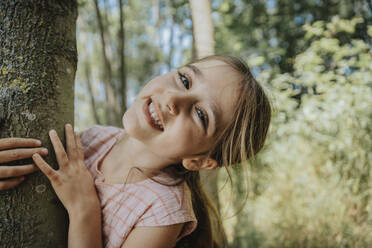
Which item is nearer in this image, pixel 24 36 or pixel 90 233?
pixel 24 36

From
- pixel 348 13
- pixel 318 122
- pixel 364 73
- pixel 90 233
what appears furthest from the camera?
pixel 348 13

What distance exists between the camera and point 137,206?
4.39 ft

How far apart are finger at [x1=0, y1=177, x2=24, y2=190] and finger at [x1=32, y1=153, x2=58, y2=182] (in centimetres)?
7

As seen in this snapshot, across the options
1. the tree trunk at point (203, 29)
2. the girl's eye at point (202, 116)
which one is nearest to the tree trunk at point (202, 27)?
the tree trunk at point (203, 29)

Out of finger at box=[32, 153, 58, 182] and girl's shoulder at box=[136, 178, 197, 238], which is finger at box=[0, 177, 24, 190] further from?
girl's shoulder at box=[136, 178, 197, 238]

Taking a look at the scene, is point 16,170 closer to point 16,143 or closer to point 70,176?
point 16,143

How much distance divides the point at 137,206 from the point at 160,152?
0.30 meters

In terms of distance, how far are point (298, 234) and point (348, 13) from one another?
8927 mm

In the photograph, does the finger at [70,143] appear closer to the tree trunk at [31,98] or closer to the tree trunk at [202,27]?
the tree trunk at [31,98]

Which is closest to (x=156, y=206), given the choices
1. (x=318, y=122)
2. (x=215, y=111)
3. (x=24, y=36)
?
(x=215, y=111)

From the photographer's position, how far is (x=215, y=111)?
4.51ft

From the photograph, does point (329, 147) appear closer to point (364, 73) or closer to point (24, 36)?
point (364, 73)

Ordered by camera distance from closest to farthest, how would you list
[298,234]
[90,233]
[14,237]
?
[14,237]
[90,233]
[298,234]

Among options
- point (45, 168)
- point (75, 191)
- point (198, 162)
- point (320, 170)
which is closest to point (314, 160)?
point (320, 170)
